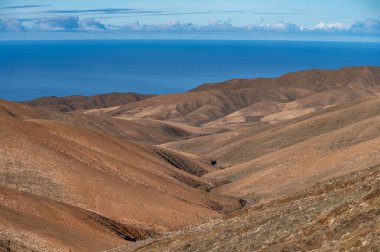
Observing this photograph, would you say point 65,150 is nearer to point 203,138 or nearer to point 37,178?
point 37,178

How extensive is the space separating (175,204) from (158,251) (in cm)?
2082

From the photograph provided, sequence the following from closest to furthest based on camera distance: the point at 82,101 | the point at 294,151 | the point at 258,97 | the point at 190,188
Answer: the point at 190,188
the point at 294,151
the point at 258,97
the point at 82,101

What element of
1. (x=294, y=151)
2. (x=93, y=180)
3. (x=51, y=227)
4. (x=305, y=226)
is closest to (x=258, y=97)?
(x=294, y=151)

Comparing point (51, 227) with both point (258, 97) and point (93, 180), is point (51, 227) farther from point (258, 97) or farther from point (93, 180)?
point (258, 97)

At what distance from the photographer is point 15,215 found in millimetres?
32844

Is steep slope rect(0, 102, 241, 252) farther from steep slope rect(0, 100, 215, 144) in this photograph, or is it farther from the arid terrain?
steep slope rect(0, 100, 215, 144)

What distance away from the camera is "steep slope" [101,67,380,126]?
146 m

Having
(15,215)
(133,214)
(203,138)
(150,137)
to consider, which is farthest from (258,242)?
(150,137)

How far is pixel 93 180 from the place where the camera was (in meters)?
44.8

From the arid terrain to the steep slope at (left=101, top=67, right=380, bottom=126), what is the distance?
44.3 meters

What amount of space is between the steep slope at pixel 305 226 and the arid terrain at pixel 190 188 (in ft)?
0.17

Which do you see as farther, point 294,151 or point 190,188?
point 294,151

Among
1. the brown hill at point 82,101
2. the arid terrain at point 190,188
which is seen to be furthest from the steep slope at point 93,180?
the brown hill at point 82,101

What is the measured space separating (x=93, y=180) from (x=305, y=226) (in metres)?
26.8
